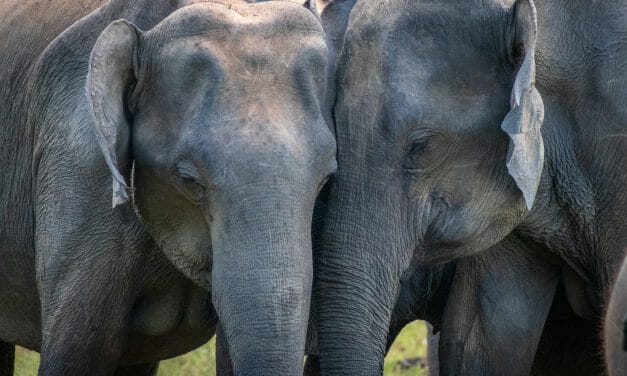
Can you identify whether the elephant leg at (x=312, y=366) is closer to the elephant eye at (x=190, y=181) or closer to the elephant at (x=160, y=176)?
the elephant at (x=160, y=176)

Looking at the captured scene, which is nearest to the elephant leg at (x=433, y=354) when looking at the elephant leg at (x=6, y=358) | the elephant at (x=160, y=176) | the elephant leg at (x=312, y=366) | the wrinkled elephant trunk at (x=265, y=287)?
the elephant leg at (x=312, y=366)

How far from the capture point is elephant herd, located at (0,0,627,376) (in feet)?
16.4

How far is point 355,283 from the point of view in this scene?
529 cm

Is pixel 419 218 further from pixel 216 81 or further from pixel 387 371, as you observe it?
pixel 387 371

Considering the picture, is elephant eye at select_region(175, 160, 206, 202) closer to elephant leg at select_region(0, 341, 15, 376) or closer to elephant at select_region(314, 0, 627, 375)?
elephant at select_region(314, 0, 627, 375)

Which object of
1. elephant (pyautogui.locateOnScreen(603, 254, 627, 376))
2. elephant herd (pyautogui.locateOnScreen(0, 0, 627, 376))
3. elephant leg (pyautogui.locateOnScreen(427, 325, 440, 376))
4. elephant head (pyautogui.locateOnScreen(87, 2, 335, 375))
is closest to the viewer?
elephant (pyautogui.locateOnScreen(603, 254, 627, 376))

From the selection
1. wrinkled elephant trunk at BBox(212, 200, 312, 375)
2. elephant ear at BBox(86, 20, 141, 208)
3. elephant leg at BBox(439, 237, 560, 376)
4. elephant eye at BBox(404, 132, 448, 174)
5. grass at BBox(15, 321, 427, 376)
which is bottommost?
grass at BBox(15, 321, 427, 376)

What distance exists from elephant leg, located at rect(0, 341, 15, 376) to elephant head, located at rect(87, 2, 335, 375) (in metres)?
1.64

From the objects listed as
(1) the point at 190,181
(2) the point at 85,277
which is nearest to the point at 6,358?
(2) the point at 85,277

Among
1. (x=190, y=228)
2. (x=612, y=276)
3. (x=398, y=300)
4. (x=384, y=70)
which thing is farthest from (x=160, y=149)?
(x=612, y=276)

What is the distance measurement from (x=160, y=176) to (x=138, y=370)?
174 cm

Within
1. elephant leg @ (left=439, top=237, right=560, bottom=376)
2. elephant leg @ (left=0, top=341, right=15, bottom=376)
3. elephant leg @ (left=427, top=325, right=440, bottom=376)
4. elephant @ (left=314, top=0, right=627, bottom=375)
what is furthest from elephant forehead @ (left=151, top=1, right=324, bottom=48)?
elephant leg @ (left=427, top=325, right=440, bottom=376)

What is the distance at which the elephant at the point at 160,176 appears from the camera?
16.2 ft

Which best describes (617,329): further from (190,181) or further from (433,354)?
(433,354)
